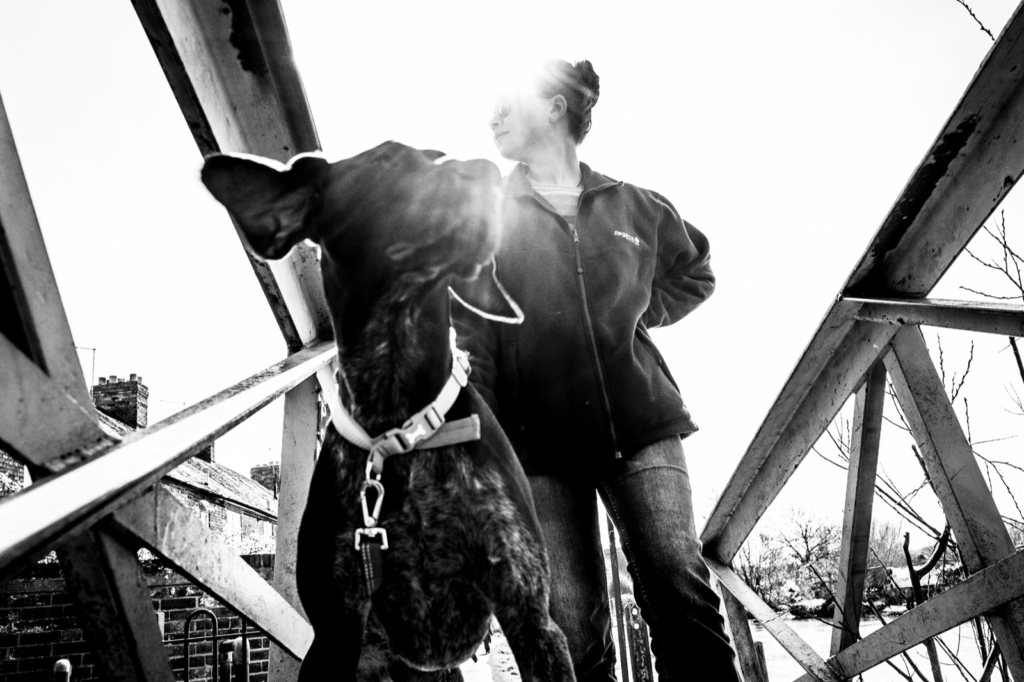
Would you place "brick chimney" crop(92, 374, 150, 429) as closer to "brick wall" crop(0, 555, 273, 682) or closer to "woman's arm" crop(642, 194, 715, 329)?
"brick wall" crop(0, 555, 273, 682)

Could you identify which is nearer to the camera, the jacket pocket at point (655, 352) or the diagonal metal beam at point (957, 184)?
the diagonal metal beam at point (957, 184)

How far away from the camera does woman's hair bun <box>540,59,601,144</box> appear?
6.88ft

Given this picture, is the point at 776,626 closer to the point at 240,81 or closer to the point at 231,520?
the point at 240,81

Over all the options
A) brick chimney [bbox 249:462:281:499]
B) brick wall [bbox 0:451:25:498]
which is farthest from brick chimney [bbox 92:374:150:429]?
brick chimney [bbox 249:462:281:499]

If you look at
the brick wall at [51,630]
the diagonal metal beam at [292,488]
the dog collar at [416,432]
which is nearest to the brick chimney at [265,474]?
the brick wall at [51,630]

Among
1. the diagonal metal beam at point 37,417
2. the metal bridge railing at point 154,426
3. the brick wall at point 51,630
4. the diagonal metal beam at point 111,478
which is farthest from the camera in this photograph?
the brick wall at point 51,630

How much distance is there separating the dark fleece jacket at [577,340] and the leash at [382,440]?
46 centimetres

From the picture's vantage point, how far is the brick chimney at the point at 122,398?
47.9 feet

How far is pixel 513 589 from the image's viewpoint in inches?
46.2

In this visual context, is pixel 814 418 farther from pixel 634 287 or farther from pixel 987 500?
pixel 634 287

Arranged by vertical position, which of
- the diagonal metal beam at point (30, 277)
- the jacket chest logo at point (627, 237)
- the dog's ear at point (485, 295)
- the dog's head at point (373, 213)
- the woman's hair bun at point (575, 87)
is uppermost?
the woman's hair bun at point (575, 87)

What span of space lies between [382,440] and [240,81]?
1.04 m

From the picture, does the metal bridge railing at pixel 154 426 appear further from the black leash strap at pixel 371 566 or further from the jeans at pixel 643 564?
the jeans at pixel 643 564

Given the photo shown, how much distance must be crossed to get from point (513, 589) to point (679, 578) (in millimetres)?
647
